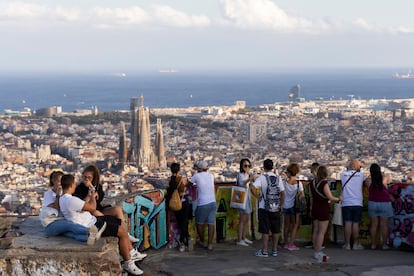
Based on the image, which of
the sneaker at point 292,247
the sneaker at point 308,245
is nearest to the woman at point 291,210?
the sneaker at point 292,247

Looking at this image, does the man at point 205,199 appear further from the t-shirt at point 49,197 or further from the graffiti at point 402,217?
the graffiti at point 402,217

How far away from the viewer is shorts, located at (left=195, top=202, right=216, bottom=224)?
24.9 feet

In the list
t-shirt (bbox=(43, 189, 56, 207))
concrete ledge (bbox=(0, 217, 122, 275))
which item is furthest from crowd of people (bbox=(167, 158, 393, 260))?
concrete ledge (bbox=(0, 217, 122, 275))

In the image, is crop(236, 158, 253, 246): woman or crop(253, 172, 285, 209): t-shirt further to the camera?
crop(236, 158, 253, 246): woman

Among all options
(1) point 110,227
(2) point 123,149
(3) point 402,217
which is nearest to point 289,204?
(3) point 402,217

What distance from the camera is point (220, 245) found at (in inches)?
310

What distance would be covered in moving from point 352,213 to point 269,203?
0.94 m

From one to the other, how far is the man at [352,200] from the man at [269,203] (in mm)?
736

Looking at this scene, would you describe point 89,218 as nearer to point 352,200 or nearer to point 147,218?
point 147,218

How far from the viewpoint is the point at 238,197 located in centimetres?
784

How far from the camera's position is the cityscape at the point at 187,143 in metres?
45.4

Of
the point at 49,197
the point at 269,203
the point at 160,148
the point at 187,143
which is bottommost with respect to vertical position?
the point at 160,148

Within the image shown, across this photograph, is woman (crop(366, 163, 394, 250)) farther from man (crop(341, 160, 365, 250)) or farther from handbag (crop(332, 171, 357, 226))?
handbag (crop(332, 171, 357, 226))

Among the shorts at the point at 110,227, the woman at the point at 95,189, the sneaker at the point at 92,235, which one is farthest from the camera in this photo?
the woman at the point at 95,189
